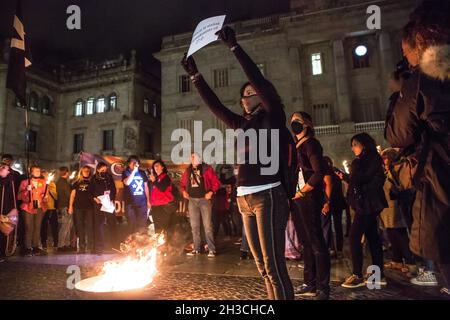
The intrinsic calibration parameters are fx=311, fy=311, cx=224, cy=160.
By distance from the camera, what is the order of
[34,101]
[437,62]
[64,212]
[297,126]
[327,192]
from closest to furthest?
1. [437,62]
2. [297,126]
3. [327,192]
4. [64,212]
5. [34,101]

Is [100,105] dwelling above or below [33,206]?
above

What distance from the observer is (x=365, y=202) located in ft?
13.6

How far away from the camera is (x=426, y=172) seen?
6.01ft

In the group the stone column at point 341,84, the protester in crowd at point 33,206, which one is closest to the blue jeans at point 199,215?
the protester in crowd at point 33,206

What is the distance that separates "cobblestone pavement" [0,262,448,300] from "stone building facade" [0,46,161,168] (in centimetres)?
2852

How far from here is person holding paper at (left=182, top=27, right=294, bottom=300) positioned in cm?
240

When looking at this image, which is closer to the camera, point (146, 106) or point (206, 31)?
point (206, 31)

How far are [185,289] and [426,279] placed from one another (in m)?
3.22

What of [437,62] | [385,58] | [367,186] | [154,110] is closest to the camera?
[437,62]

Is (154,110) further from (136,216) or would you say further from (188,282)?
(188,282)

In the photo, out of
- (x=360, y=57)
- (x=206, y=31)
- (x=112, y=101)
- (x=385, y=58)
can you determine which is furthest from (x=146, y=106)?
(x=206, y=31)

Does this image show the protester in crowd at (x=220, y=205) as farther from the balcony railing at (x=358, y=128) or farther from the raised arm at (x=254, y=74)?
the balcony railing at (x=358, y=128)

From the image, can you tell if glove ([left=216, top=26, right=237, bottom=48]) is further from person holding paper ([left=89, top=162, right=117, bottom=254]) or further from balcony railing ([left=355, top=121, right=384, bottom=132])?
balcony railing ([left=355, top=121, right=384, bottom=132])

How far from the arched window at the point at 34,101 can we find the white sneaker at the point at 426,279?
124 ft
